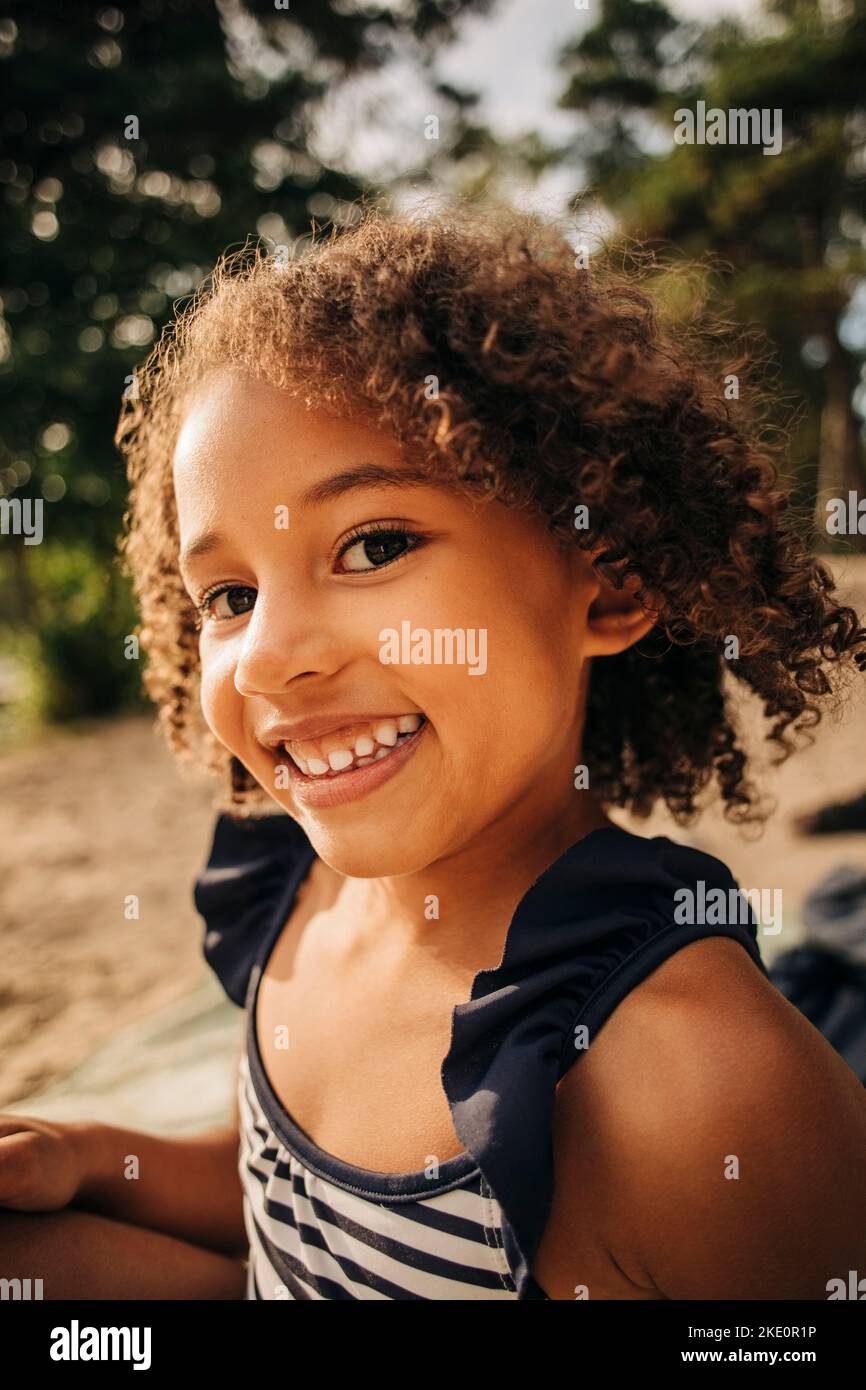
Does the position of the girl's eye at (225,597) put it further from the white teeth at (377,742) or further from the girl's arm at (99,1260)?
the girl's arm at (99,1260)

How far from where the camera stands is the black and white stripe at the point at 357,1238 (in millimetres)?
1011

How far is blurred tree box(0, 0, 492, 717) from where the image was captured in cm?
1033

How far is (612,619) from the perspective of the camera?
4.07 ft

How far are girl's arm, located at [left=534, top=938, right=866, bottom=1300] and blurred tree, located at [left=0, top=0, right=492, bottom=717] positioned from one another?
33.5ft

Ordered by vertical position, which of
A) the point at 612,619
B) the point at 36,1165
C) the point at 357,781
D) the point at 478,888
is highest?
the point at 612,619

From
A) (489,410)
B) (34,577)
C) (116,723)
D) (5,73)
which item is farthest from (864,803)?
(5,73)

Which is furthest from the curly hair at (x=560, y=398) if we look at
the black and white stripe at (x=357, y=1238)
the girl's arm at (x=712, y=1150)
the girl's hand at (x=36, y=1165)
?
the girl's hand at (x=36, y=1165)

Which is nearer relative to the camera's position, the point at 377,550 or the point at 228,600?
the point at 377,550

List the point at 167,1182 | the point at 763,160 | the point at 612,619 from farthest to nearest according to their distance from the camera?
1. the point at 763,160
2. the point at 167,1182
3. the point at 612,619

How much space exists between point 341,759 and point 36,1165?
78 cm

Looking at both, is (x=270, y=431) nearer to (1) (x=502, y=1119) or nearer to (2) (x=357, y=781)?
(2) (x=357, y=781)

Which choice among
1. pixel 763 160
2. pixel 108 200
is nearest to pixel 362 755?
pixel 108 200

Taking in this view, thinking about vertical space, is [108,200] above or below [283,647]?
above
